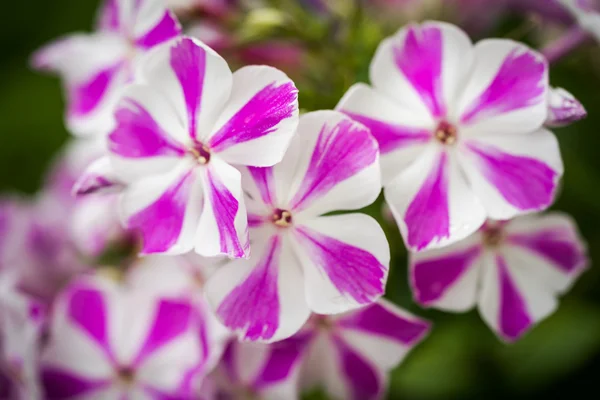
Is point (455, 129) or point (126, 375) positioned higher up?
point (455, 129)

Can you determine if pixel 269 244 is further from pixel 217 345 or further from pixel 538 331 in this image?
pixel 538 331

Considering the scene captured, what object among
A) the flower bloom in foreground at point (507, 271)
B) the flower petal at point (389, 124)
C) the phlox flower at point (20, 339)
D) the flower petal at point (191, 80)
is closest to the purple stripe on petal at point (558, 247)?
the flower bloom in foreground at point (507, 271)

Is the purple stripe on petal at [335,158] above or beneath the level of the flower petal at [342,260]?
above

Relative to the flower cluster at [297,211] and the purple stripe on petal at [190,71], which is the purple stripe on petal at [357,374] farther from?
the purple stripe on petal at [190,71]

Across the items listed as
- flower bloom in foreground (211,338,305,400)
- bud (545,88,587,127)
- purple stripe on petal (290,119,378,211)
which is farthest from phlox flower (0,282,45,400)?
bud (545,88,587,127)

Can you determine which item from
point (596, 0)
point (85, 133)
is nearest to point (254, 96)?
point (85, 133)

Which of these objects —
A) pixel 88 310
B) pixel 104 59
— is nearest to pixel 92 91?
pixel 104 59

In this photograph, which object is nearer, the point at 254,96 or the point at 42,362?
the point at 254,96

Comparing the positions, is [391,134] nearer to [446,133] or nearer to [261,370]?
[446,133]
